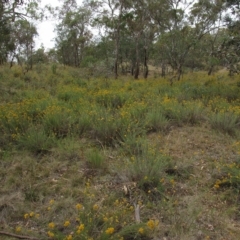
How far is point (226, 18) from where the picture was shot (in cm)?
820

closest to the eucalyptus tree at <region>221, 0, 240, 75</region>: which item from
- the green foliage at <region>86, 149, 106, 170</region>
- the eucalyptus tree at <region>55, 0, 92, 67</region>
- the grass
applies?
the grass

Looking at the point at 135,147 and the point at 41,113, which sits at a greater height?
the point at 41,113

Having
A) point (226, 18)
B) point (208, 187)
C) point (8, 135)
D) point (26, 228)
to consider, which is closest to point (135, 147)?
point (208, 187)

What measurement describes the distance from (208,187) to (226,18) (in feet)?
23.6

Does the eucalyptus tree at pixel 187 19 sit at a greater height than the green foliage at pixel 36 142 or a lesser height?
greater

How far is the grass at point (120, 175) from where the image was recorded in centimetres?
237

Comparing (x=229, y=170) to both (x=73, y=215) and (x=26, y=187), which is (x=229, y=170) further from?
(x=26, y=187)

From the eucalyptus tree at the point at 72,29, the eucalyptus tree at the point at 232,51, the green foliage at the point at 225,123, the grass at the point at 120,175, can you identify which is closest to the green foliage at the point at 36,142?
the grass at the point at 120,175

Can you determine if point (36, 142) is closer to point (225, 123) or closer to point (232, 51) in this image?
point (225, 123)

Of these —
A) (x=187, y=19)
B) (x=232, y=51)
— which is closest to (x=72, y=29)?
(x=187, y=19)

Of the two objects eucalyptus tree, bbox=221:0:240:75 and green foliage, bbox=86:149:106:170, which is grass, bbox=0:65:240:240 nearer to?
green foliage, bbox=86:149:106:170

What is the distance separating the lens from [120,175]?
3176 mm

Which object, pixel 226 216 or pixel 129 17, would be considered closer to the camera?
pixel 226 216

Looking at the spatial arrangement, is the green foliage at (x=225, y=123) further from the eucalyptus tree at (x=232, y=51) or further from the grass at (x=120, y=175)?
the eucalyptus tree at (x=232, y=51)
